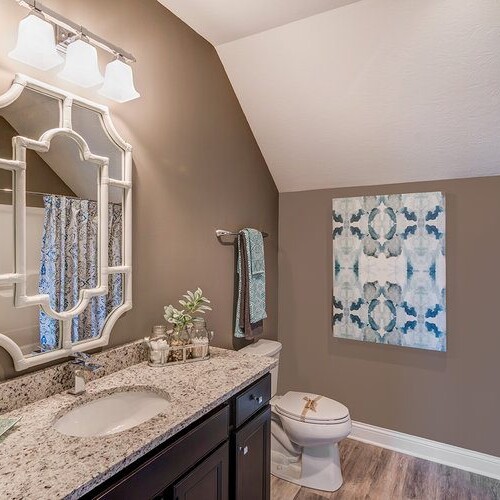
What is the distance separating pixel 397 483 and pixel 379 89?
2.28m

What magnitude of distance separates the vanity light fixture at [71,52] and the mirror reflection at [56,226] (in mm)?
108

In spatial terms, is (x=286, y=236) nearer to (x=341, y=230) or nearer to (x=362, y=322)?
(x=341, y=230)

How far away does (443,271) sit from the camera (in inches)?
89.0

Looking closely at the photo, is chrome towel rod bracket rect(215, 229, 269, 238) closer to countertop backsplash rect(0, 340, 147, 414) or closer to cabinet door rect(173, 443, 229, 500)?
countertop backsplash rect(0, 340, 147, 414)

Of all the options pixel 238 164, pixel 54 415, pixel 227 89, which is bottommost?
pixel 54 415

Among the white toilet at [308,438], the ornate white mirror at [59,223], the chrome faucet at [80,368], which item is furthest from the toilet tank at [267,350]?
the chrome faucet at [80,368]

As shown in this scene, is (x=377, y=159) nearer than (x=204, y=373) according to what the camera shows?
No

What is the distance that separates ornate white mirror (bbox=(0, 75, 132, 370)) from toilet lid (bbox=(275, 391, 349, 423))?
1.18 metres

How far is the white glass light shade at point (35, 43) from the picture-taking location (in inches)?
44.6

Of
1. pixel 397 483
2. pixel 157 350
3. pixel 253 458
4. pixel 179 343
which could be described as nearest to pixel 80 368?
pixel 157 350

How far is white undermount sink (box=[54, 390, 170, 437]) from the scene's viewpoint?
121 centimetres

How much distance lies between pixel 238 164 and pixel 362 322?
4.57 ft

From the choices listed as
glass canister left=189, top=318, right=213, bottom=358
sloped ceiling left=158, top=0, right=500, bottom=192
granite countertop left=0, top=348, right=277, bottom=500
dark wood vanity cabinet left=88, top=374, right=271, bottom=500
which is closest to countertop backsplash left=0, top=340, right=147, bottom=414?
granite countertop left=0, top=348, right=277, bottom=500

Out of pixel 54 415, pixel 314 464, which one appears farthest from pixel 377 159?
pixel 54 415
